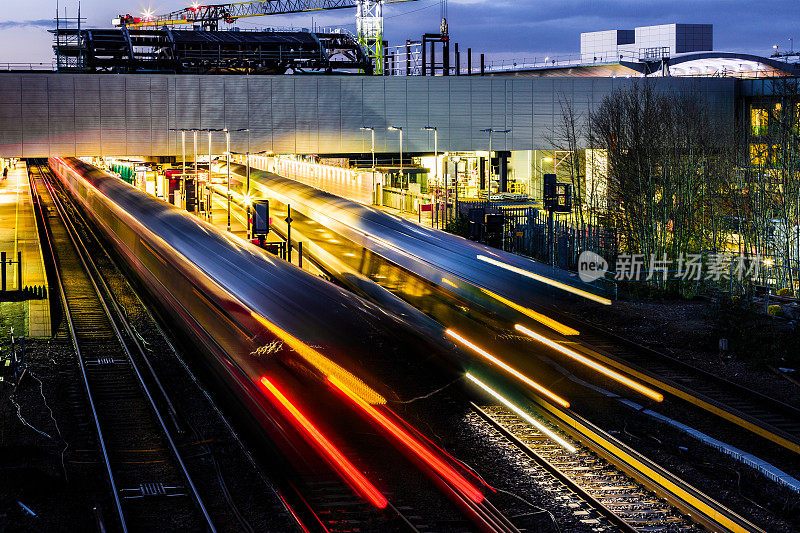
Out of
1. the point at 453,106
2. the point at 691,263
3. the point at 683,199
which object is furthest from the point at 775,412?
the point at 453,106

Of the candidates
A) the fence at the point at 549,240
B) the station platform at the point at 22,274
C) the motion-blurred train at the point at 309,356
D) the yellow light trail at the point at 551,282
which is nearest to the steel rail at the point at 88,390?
the station platform at the point at 22,274

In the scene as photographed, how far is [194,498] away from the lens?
40.3 feet

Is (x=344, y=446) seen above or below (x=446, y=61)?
below

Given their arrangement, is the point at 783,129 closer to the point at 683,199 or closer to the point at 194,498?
the point at 683,199

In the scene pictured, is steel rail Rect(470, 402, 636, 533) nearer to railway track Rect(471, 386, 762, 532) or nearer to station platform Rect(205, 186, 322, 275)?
railway track Rect(471, 386, 762, 532)

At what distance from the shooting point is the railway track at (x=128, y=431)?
11.9 meters

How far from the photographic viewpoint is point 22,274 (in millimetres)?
31859

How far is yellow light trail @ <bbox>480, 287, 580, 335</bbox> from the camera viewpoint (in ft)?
75.1

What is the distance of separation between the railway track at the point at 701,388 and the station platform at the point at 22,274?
1452cm

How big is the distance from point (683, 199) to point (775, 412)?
16.0 meters

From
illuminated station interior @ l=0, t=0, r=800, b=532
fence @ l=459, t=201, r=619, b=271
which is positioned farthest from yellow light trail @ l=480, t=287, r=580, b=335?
fence @ l=459, t=201, r=619, b=271

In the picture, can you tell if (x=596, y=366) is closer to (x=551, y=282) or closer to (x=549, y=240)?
(x=551, y=282)

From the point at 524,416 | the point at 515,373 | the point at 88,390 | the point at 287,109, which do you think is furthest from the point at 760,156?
the point at 287,109

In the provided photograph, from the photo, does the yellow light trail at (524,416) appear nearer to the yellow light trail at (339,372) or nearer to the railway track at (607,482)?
the railway track at (607,482)
